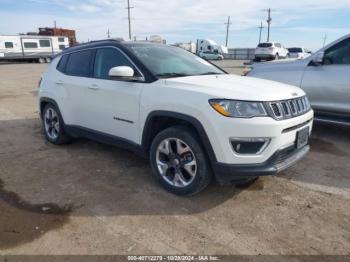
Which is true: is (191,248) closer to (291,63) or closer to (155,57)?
(155,57)

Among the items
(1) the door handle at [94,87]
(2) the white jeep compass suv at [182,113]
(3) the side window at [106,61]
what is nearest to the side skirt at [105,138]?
(2) the white jeep compass suv at [182,113]

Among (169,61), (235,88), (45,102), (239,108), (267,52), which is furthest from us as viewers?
(267,52)

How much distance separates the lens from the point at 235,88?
343 centimetres

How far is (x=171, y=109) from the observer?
3.55 meters

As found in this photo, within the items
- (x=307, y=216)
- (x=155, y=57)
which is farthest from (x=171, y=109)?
(x=307, y=216)

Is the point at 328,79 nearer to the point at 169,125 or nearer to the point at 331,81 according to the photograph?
the point at 331,81

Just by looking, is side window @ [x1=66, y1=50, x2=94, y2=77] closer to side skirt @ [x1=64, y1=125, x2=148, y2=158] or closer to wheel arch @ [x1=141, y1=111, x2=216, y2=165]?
side skirt @ [x1=64, y1=125, x2=148, y2=158]

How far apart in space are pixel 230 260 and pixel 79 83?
3.30m

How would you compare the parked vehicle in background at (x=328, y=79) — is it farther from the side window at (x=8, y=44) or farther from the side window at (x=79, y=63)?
the side window at (x=8, y=44)

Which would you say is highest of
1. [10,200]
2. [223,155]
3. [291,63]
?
[291,63]

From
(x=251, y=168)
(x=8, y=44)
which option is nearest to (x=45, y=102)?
(x=251, y=168)

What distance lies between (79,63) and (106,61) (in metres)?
0.70

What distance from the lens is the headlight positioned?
10.4 ft

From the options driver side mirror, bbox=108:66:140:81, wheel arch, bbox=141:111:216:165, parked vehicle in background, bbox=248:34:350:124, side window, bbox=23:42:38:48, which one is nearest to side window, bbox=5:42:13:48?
side window, bbox=23:42:38:48
